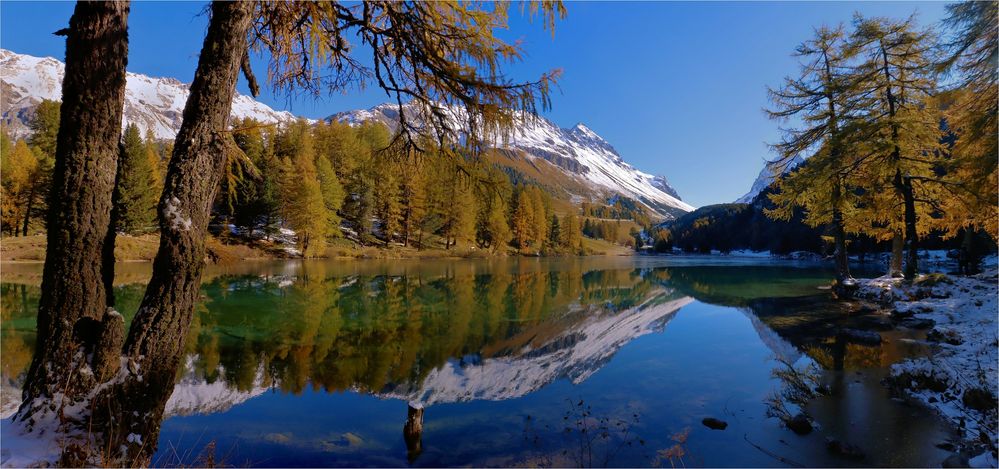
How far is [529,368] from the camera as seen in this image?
31.9 feet

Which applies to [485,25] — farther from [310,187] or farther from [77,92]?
[310,187]

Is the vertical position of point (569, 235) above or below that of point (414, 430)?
above

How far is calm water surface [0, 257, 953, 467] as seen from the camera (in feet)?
18.7

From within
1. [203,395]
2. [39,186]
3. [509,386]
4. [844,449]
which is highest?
[39,186]

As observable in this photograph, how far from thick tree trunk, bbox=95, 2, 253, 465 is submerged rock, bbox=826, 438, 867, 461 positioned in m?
7.58

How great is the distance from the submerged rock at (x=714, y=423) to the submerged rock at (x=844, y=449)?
128cm

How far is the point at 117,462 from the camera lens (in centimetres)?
293

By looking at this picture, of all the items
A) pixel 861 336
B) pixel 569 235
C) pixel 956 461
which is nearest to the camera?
pixel 956 461

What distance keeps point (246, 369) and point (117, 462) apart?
6.85m

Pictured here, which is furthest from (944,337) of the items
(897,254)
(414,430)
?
(414,430)

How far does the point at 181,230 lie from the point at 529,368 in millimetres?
7963

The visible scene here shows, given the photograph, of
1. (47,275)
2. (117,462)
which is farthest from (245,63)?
(117,462)

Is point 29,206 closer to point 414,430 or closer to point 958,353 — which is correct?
point 414,430

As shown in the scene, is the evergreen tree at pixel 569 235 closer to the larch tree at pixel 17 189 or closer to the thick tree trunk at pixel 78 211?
the larch tree at pixel 17 189
